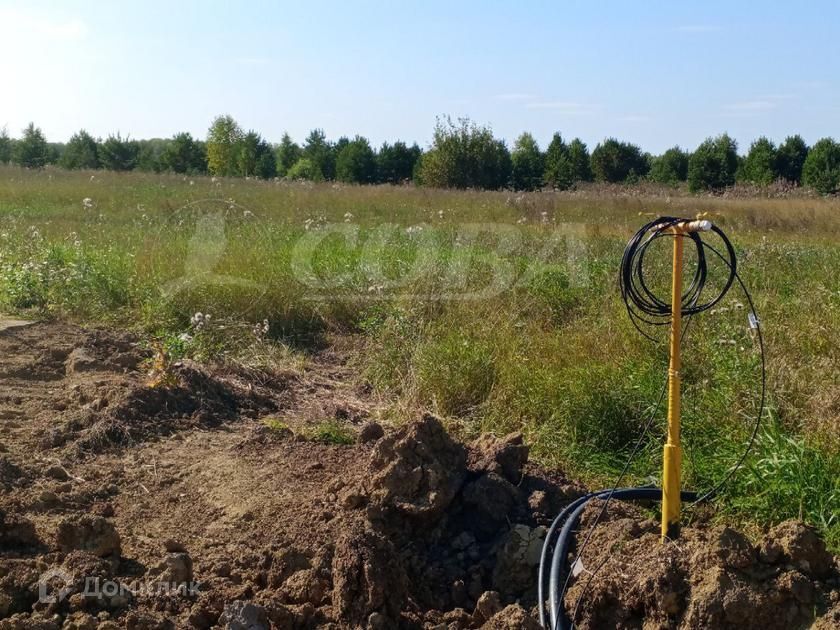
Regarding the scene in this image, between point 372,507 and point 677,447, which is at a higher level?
point 677,447

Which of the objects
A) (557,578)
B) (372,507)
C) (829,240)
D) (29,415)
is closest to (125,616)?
(372,507)

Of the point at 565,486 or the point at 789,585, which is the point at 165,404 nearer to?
the point at 565,486

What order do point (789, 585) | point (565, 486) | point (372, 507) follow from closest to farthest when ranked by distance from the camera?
point (789, 585)
point (372, 507)
point (565, 486)

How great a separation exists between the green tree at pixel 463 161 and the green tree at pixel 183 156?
47.9 ft

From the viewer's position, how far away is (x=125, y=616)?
2543 millimetres

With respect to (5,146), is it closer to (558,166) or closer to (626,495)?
(558,166)

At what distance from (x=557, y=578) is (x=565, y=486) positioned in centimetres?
92

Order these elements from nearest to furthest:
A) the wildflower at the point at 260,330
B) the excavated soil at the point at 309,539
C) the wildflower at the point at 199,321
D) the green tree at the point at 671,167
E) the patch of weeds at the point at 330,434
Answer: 1. the excavated soil at the point at 309,539
2. the patch of weeds at the point at 330,434
3. the wildflower at the point at 199,321
4. the wildflower at the point at 260,330
5. the green tree at the point at 671,167

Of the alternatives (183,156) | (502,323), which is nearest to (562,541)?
(502,323)

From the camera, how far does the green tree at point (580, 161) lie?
113ft

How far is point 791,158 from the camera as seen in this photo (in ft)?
102

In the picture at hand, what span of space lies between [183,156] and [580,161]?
65.7 feet

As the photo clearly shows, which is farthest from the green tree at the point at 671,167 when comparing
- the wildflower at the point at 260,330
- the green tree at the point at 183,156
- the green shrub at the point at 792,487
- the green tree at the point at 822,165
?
the green shrub at the point at 792,487

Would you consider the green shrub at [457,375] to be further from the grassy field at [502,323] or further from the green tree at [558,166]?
the green tree at [558,166]
